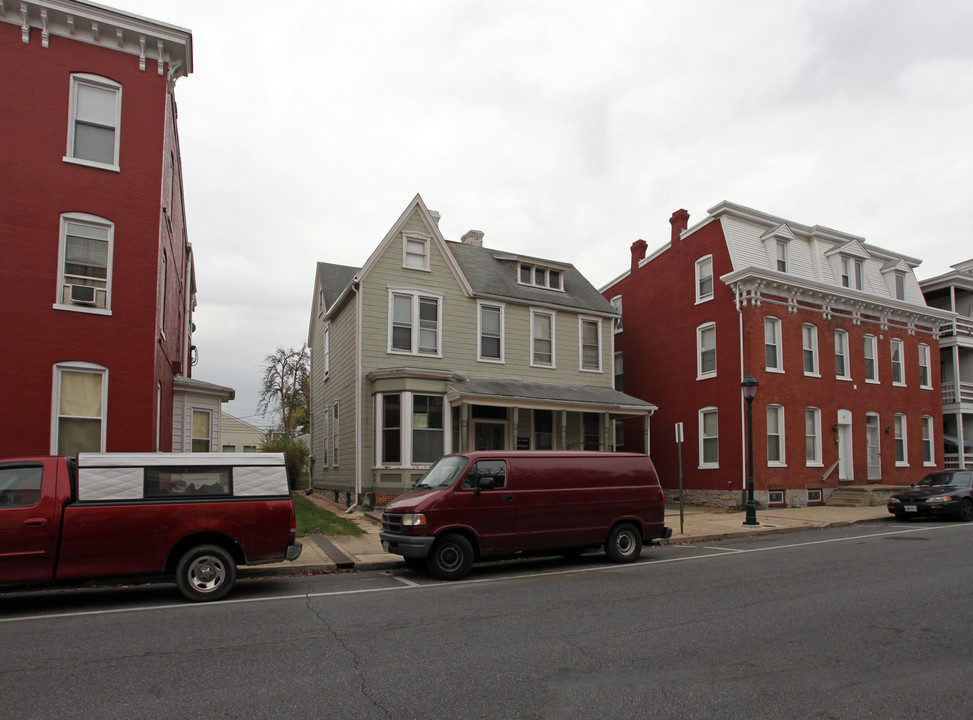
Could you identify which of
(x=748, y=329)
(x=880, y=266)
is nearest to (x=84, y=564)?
(x=748, y=329)

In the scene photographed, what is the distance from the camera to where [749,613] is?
8250 mm

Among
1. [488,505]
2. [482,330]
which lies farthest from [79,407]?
[482,330]

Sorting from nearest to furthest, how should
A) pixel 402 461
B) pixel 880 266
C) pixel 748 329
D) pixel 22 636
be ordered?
pixel 22 636, pixel 402 461, pixel 748 329, pixel 880 266

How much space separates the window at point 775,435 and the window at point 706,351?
2448 millimetres

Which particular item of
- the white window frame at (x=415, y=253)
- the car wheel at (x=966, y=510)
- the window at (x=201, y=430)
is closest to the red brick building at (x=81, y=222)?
the window at (x=201, y=430)

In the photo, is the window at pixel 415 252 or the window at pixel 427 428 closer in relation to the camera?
the window at pixel 427 428

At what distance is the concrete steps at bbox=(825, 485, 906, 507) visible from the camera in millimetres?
25078

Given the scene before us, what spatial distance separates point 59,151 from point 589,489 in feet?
41.8

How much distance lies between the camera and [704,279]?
27.3 metres

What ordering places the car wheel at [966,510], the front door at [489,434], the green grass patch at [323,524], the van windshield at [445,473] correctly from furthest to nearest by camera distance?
1. the front door at [489,434]
2. the car wheel at [966,510]
3. the green grass patch at [323,524]
4. the van windshield at [445,473]

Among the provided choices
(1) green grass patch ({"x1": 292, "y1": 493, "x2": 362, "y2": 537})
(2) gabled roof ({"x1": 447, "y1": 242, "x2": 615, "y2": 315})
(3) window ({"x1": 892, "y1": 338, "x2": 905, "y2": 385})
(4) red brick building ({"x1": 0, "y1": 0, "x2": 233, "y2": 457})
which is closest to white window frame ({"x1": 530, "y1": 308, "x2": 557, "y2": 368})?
(2) gabled roof ({"x1": 447, "y1": 242, "x2": 615, "y2": 315})

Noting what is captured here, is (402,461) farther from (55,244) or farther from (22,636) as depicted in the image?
(22,636)

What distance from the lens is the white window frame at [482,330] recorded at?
23.1m

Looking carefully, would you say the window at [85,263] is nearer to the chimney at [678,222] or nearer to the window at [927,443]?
the chimney at [678,222]
